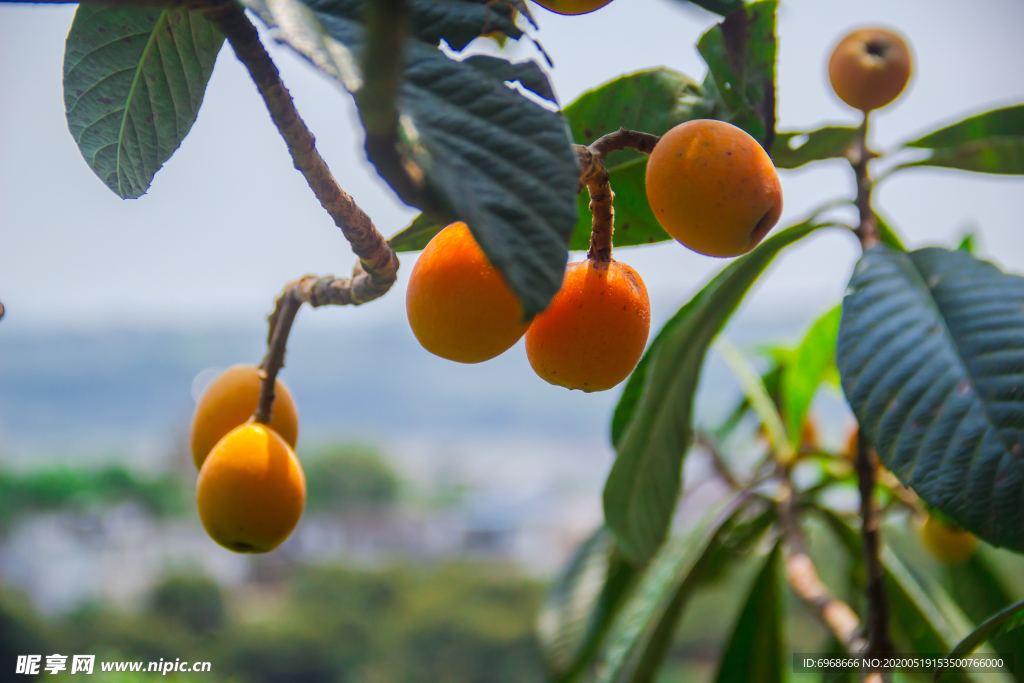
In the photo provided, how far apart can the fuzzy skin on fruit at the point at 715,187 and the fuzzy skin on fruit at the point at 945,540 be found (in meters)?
0.77

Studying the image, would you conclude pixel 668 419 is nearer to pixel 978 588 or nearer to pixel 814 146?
pixel 814 146

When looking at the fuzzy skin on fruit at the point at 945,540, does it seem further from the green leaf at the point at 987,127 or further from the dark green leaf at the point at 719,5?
the dark green leaf at the point at 719,5

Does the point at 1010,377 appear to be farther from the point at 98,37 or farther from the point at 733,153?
the point at 98,37

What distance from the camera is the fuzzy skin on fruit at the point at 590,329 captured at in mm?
320

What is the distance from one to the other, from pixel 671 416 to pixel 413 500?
453cm

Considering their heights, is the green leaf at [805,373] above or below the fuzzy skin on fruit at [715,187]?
below

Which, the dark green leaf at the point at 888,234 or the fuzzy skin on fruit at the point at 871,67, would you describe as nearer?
the fuzzy skin on fruit at the point at 871,67

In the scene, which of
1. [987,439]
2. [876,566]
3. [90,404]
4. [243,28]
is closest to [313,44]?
[243,28]

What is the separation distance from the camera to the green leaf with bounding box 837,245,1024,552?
0.39m

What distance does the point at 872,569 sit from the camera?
633 mm

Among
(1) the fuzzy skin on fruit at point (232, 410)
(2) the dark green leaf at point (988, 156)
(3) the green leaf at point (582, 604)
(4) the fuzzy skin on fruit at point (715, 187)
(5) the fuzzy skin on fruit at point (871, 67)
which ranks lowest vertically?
(3) the green leaf at point (582, 604)

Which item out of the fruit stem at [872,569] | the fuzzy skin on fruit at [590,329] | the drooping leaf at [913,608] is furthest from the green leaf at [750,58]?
the drooping leaf at [913,608]

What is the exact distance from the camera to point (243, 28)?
260 mm

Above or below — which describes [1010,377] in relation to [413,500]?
above
